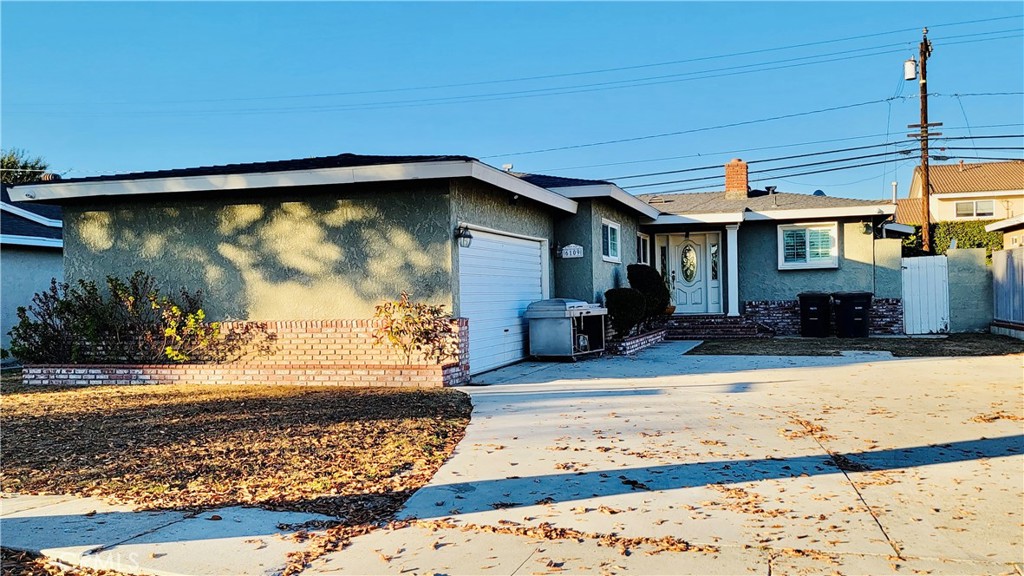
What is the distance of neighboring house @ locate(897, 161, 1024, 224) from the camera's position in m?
34.5

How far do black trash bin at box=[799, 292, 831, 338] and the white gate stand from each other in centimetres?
219

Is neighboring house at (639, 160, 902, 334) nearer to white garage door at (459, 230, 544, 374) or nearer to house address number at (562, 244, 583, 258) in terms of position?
house address number at (562, 244, 583, 258)

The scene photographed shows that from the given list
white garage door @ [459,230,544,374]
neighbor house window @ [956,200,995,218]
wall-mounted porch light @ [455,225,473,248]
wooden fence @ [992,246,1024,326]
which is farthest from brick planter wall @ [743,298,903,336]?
neighbor house window @ [956,200,995,218]

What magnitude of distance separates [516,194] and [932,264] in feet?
41.0

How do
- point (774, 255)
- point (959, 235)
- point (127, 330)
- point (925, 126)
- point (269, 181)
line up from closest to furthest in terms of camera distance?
1. point (269, 181)
2. point (127, 330)
3. point (774, 255)
4. point (925, 126)
5. point (959, 235)

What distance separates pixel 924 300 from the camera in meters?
19.0

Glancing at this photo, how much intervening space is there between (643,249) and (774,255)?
10.9 feet

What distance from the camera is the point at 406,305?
1044cm

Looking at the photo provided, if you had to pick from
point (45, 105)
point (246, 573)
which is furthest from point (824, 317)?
point (45, 105)

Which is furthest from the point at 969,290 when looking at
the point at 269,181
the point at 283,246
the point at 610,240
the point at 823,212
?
the point at 269,181

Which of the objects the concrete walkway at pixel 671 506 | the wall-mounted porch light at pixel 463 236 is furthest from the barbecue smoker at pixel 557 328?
the concrete walkway at pixel 671 506

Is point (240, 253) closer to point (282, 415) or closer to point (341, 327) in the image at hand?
point (341, 327)

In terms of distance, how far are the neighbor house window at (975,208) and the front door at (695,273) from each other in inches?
848

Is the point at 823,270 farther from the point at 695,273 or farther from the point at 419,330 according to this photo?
the point at 419,330
